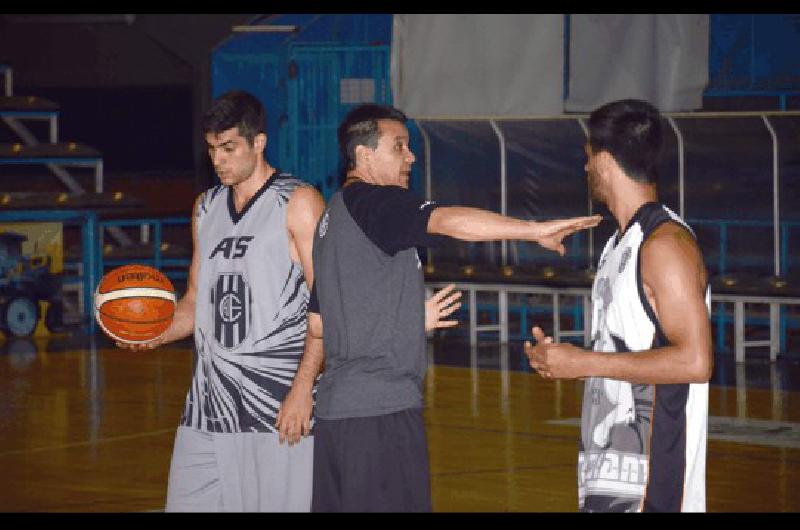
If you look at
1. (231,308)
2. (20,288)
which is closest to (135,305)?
(231,308)

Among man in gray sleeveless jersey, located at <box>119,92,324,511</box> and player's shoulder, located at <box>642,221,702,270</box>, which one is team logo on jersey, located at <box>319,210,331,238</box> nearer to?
man in gray sleeveless jersey, located at <box>119,92,324,511</box>

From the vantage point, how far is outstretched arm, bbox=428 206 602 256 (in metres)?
5.42

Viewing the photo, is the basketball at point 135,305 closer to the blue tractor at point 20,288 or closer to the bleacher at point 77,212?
the blue tractor at point 20,288

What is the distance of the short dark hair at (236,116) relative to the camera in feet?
21.8

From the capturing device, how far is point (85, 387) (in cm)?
1538

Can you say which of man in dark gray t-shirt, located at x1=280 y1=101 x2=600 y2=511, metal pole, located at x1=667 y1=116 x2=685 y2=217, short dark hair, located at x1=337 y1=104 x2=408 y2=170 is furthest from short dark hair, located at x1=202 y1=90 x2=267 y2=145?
metal pole, located at x1=667 y1=116 x2=685 y2=217

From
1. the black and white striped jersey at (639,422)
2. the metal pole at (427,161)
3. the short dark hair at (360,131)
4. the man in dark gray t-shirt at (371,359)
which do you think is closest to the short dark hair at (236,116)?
the short dark hair at (360,131)

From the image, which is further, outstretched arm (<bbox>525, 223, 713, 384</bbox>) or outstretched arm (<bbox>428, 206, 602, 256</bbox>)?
outstretched arm (<bbox>428, 206, 602, 256</bbox>)

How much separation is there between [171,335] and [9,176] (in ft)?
71.1

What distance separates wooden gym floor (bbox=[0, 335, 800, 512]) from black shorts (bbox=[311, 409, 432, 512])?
3593 millimetres

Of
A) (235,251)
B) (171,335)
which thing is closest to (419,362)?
(235,251)

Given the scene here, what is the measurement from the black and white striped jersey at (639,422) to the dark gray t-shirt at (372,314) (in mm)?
950

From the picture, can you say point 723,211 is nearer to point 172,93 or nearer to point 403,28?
point 403,28

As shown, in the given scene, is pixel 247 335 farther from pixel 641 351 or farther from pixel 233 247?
pixel 641 351
